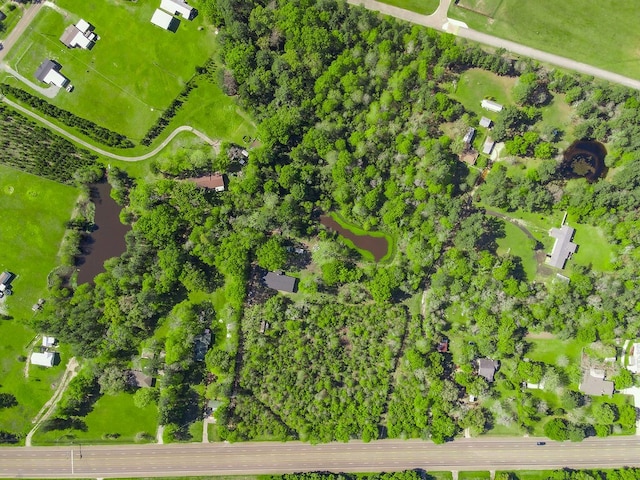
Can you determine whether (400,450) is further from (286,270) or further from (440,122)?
(440,122)

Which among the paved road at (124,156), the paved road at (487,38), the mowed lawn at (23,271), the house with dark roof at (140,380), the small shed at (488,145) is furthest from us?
the paved road at (487,38)

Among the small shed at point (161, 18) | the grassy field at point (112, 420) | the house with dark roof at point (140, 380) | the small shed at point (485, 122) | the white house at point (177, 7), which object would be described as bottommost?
the grassy field at point (112, 420)

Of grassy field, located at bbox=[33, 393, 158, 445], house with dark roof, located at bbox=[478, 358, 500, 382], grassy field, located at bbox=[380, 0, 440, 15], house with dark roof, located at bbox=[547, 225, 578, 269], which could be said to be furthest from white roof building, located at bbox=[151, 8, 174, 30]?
house with dark roof, located at bbox=[478, 358, 500, 382]

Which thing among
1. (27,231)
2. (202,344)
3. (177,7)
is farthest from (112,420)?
(177,7)

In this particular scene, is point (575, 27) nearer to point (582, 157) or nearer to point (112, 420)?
point (582, 157)

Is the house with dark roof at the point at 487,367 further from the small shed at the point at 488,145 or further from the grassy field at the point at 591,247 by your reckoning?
the small shed at the point at 488,145

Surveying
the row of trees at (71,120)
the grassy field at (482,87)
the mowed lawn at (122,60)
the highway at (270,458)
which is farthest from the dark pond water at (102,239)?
the grassy field at (482,87)

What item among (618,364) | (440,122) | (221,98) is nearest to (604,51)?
(440,122)

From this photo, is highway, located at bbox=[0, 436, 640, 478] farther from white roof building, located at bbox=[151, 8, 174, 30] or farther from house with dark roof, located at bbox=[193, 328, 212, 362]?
white roof building, located at bbox=[151, 8, 174, 30]
